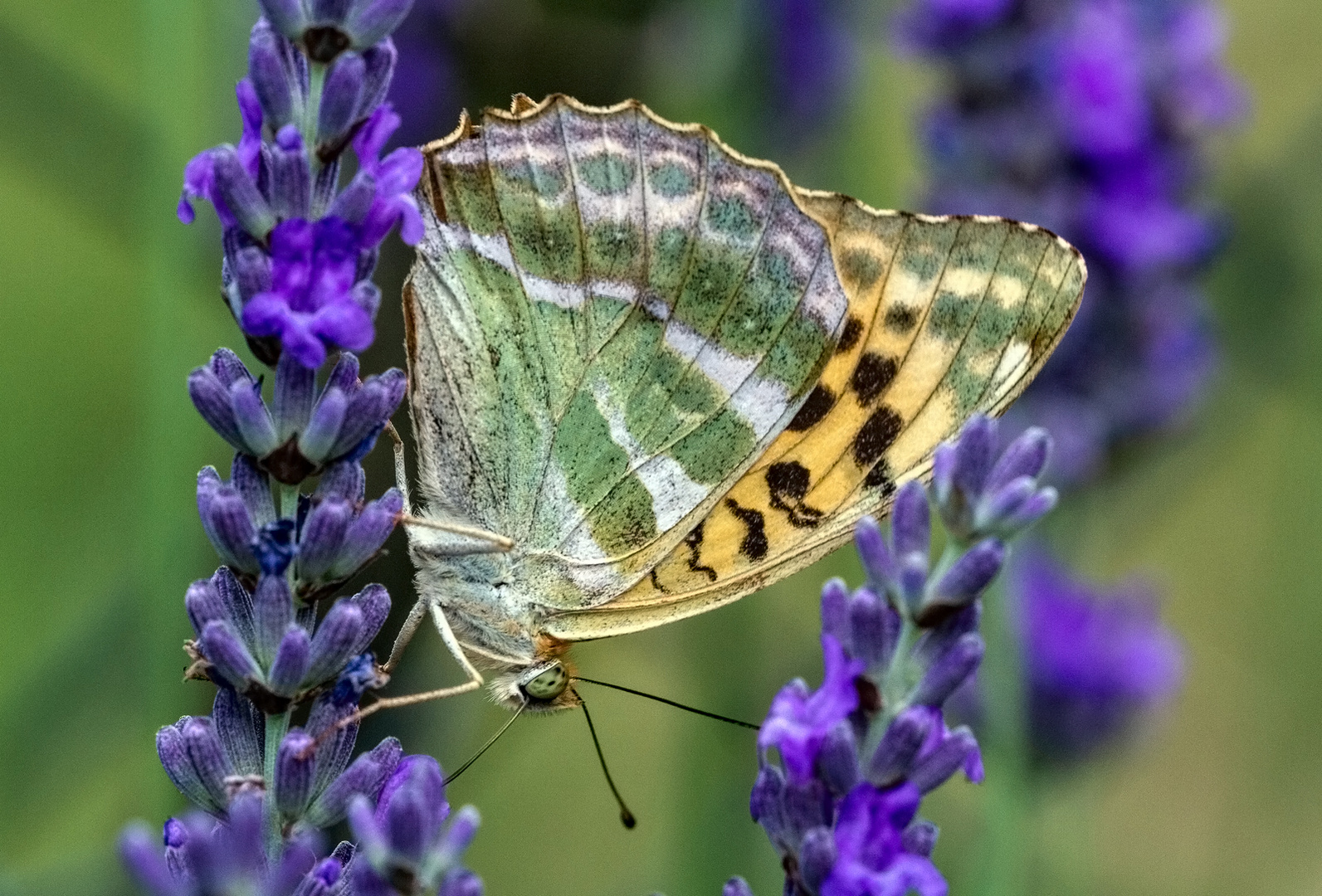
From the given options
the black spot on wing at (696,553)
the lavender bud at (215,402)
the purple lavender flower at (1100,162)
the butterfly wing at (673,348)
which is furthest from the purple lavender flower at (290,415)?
the purple lavender flower at (1100,162)

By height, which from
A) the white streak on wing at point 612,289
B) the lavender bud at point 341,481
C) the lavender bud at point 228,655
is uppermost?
the white streak on wing at point 612,289

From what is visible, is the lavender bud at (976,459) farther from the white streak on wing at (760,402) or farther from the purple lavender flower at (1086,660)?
the purple lavender flower at (1086,660)

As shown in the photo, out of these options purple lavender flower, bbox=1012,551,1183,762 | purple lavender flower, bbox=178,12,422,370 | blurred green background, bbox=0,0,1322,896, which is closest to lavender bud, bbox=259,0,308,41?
purple lavender flower, bbox=178,12,422,370

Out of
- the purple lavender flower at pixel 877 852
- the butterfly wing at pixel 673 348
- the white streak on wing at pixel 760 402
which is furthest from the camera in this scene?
the white streak on wing at pixel 760 402

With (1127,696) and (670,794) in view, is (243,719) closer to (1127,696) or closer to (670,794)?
(670,794)

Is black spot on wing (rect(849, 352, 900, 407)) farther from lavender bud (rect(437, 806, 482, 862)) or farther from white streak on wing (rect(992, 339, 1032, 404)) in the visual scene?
lavender bud (rect(437, 806, 482, 862))

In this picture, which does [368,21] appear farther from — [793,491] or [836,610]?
[793,491]

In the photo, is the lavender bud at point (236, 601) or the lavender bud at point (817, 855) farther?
the lavender bud at point (236, 601)

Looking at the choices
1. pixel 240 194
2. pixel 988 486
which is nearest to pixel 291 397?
pixel 240 194
